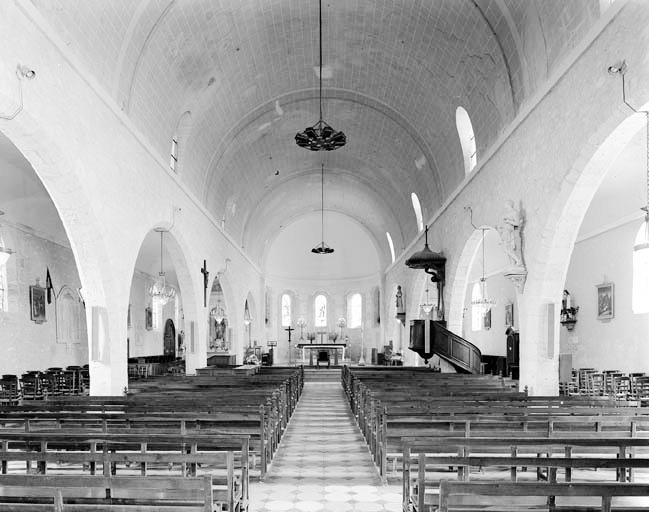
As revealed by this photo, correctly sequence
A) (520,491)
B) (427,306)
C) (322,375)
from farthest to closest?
(322,375)
(427,306)
(520,491)

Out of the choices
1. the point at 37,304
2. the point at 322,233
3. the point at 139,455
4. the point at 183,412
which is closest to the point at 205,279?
the point at 37,304

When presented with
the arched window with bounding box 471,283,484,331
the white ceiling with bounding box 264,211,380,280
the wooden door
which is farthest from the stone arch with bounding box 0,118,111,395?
the white ceiling with bounding box 264,211,380,280

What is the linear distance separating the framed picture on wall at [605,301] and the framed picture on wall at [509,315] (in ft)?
14.0

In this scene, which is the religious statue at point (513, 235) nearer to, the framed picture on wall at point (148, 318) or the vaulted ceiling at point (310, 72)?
the vaulted ceiling at point (310, 72)

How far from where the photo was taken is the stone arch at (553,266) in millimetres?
9102

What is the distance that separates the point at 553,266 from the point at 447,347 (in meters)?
6.02

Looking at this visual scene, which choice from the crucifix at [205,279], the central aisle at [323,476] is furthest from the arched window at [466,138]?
the crucifix at [205,279]

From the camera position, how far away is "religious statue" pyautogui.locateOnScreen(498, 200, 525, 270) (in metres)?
11.2

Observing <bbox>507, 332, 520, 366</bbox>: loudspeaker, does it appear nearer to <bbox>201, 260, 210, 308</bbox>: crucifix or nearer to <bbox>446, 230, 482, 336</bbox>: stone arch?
<bbox>446, 230, 482, 336</bbox>: stone arch

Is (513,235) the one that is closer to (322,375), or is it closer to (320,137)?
(320,137)

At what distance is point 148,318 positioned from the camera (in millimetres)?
25859

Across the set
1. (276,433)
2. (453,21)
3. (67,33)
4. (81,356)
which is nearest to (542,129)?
(453,21)

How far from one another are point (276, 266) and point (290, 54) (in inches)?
839

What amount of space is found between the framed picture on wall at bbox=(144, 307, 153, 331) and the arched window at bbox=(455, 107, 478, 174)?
15.6 metres
